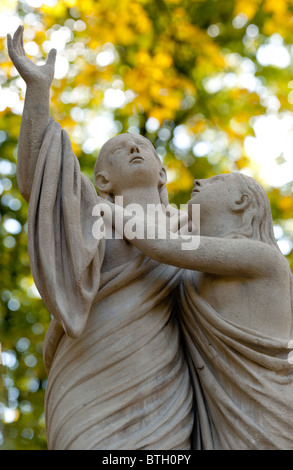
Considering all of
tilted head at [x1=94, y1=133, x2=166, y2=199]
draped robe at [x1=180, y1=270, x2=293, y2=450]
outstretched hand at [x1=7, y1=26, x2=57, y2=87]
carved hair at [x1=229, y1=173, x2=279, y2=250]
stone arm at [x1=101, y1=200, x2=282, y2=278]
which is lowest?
draped robe at [x1=180, y1=270, x2=293, y2=450]

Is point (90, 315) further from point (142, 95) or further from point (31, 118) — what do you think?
point (142, 95)

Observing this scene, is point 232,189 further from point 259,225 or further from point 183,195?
point 183,195

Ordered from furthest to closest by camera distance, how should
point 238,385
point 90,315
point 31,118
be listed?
point 31,118 → point 90,315 → point 238,385

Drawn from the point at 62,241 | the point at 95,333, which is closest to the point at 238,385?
the point at 95,333

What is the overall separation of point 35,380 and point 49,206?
18.3 feet

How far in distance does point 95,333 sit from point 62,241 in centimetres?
46

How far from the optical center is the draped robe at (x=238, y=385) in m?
3.76

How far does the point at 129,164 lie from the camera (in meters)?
4.60

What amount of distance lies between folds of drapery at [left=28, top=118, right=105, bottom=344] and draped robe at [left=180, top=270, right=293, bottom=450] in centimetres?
56

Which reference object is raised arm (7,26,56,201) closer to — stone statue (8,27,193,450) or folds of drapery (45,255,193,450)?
stone statue (8,27,193,450)

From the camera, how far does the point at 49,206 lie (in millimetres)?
4020

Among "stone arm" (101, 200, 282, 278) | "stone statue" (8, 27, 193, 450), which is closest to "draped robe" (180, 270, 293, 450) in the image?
"stone statue" (8, 27, 193, 450)

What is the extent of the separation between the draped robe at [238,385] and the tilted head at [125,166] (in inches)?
32.7

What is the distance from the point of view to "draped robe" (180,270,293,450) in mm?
3760
